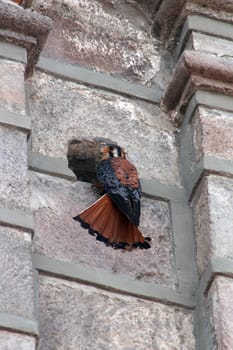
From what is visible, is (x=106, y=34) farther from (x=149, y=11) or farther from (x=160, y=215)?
(x=160, y=215)

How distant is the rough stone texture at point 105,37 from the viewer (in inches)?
213

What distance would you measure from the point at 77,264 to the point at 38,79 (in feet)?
3.14

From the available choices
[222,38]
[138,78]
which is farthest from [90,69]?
[222,38]

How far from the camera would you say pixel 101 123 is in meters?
5.09

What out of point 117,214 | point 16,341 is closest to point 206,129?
point 117,214

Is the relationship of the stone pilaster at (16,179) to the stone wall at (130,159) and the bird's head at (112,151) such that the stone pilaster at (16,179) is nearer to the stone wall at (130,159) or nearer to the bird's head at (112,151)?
the stone wall at (130,159)

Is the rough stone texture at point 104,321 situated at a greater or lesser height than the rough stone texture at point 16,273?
lesser

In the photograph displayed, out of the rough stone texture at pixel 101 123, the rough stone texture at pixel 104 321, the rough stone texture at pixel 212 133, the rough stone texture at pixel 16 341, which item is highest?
the rough stone texture at pixel 212 133

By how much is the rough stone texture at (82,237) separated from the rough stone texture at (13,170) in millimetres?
168

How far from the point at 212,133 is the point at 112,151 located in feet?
1.18

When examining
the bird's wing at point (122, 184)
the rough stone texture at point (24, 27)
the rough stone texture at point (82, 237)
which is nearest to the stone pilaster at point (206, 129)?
the rough stone texture at point (82, 237)

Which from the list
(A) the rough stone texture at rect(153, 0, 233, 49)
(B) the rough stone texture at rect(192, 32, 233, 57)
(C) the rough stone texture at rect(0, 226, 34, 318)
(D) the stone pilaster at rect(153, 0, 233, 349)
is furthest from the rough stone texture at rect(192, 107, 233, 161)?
(C) the rough stone texture at rect(0, 226, 34, 318)

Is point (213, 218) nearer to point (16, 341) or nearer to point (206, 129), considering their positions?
point (206, 129)

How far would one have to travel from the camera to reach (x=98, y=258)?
4.54 m
